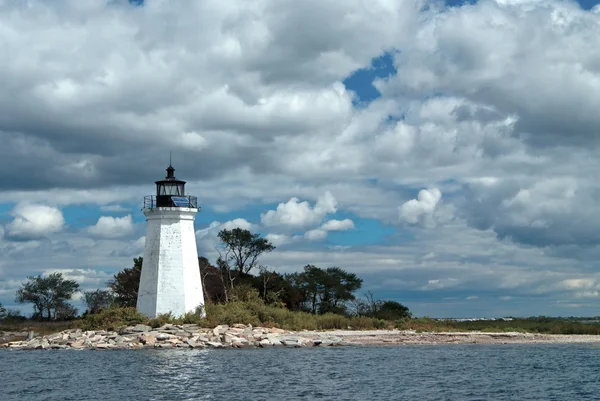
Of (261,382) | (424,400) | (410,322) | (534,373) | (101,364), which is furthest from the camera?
(410,322)

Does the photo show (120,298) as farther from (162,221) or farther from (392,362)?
(392,362)

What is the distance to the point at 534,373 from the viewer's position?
35625mm

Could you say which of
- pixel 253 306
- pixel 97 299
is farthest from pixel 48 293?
pixel 253 306

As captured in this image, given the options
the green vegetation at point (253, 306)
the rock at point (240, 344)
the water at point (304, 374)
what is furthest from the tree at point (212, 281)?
the water at point (304, 374)

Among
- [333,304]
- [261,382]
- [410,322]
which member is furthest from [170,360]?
[333,304]

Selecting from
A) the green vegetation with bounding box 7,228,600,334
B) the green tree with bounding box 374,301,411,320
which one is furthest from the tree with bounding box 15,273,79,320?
the green tree with bounding box 374,301,411,320

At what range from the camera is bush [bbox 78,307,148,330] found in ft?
164

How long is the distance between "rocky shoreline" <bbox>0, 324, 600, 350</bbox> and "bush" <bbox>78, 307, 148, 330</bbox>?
0.72 meters

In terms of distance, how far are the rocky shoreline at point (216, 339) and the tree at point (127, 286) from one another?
1271 cm

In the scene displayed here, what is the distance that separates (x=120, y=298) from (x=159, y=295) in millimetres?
19703

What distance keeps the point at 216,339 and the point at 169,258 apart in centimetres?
637

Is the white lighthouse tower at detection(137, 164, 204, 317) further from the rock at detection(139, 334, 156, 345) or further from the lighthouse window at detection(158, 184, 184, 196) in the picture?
the rock at detection(139, 334, 156, 345)

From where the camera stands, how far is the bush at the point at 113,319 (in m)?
49.8

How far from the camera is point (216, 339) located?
47531 millimetres
